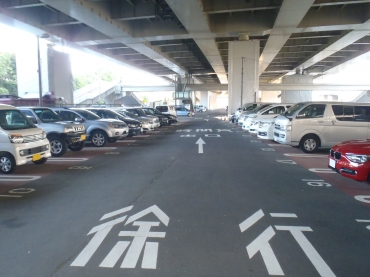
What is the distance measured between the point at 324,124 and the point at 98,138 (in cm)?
950

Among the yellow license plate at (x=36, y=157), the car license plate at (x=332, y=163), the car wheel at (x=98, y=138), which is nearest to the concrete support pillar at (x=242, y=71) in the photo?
the car wheel at (x=98, y=138)

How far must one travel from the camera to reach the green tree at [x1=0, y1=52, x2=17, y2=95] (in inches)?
1873

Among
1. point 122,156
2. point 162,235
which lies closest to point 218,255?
point 162,235

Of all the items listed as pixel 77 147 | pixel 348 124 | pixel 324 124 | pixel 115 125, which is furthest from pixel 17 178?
pixel 348 124

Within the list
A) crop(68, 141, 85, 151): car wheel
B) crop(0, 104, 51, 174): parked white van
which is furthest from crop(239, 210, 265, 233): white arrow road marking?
crop(68, 141, 85, 151): car wheel

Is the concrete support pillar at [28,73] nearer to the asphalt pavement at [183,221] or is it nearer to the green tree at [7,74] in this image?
the green tree at [7,74]

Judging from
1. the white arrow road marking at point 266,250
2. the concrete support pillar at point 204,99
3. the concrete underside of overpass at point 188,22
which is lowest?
the white arrow road marking at point 266,250

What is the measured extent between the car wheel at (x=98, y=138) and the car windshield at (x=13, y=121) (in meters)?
4.67

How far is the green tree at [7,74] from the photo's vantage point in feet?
156

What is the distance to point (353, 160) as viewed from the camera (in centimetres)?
698

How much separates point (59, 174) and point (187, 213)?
4.90 metres

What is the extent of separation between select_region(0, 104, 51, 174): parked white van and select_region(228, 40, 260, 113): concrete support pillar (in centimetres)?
2338

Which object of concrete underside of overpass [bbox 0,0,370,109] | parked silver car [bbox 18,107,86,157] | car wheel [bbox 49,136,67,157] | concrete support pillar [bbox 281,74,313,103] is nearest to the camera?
parked silver car [bbox 18,107,86,157]

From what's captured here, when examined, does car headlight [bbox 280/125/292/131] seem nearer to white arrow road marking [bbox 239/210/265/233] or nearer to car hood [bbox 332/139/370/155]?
car hood [bbox 332/139/370/155]
